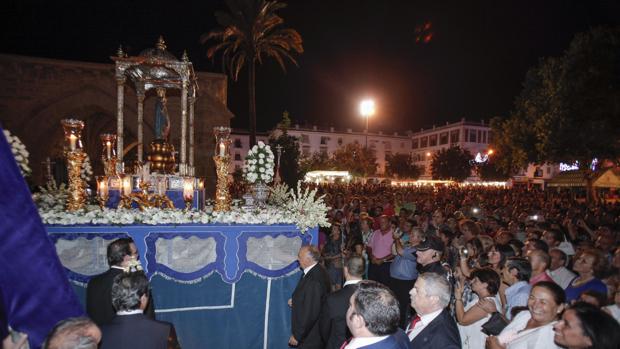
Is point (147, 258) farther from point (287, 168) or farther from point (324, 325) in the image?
point (287, 168)

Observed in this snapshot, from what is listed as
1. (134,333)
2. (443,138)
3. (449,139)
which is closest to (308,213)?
(134,333)

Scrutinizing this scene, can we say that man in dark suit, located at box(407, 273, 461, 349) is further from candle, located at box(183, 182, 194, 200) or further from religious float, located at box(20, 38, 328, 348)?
candle, located at box(183, 182, 194, 200)

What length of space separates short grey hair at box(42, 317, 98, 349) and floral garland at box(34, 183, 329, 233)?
418 cm

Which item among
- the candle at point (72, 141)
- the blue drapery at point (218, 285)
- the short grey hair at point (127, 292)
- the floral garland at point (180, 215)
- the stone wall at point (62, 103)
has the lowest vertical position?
the blue drapery at point (218, 285)

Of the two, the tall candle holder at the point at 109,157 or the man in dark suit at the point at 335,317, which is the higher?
the tall candle holder at the point at 109,157

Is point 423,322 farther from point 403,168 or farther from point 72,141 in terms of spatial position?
point 403,168

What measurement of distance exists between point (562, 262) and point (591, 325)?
3.66 metres

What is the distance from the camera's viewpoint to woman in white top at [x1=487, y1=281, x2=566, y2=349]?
3.35 m

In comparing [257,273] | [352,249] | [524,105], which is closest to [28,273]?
[257,273]

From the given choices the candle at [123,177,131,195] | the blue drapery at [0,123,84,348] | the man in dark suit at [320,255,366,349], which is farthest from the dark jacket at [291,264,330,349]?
→ the candle at [123,177,131,195]

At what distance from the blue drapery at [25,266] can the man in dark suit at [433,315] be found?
9.19 feet

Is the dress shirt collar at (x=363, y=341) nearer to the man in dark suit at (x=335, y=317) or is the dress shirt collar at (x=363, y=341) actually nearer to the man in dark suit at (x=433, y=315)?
the man in dark suit at (x=433, y=315)

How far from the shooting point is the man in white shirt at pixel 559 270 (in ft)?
18.9

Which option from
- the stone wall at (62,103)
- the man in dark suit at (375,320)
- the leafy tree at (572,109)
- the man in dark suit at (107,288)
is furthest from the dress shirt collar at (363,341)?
the leafy tree at (572,109)
